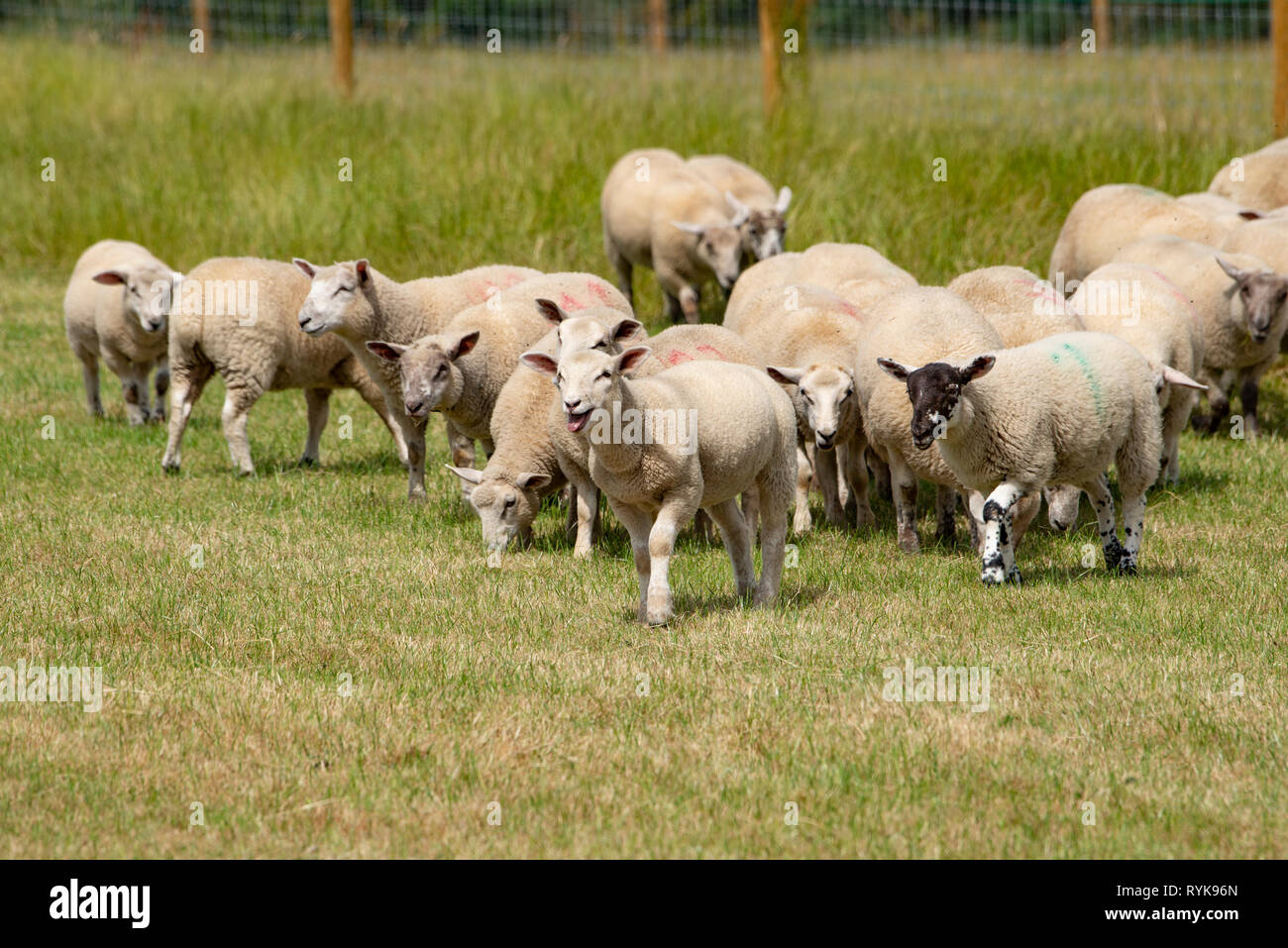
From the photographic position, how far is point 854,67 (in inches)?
656

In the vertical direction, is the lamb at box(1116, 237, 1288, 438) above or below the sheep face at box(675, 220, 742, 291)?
below

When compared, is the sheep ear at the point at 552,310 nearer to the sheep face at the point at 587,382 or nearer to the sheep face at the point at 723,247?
the sheep face at the point at 587,382

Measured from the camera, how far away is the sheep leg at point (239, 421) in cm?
894

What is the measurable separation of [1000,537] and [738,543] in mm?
1113

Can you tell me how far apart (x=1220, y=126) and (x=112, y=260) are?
904cm

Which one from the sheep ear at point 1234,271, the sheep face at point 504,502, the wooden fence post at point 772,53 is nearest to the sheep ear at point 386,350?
the sheep face at point 504,502

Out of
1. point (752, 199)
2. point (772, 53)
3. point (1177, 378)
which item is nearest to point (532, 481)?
point (1177, 378)

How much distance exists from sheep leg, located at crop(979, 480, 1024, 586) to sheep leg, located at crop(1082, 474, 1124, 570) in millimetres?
551

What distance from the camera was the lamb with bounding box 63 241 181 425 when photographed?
987 centimetres

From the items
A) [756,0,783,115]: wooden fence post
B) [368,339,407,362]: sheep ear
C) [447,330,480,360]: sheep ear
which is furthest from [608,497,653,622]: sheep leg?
[756,0,783,115]: wooden fence post

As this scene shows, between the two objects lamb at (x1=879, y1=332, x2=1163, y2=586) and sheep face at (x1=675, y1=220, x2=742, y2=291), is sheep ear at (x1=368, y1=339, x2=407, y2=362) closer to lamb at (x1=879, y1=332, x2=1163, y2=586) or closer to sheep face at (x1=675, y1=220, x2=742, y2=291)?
lamb at (x1=879, y1=332, x2=1163, y2=586)

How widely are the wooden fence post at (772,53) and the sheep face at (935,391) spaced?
8.91 metres

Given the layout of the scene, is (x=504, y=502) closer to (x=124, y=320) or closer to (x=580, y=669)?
(x=580, y=669)

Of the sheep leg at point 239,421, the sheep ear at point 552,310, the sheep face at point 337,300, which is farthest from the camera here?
the sheep leg at point 239,421
